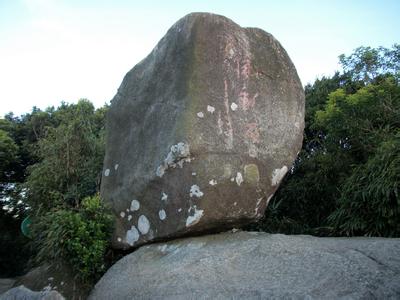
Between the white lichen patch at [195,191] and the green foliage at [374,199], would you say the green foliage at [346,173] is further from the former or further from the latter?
the white lichen patch at [195,191]

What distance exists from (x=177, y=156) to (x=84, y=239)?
1.74 m

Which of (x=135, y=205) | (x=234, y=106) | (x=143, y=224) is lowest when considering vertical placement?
(x=143, y=224)

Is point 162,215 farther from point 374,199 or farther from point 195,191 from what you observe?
point 374,199

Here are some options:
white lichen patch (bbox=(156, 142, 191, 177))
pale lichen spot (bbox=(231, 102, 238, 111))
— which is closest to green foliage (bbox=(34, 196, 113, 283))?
white lichen patch (bbox=(156, 142, 191, 177))

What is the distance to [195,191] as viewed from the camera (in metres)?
4.57

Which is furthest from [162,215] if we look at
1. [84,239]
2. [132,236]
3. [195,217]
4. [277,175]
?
[277,175]

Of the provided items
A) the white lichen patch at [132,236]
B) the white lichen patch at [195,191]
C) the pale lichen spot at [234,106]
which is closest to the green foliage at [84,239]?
the white lichen patch at [132,236]

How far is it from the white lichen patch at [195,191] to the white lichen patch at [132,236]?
106 centimetres

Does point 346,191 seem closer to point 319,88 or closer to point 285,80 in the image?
point 285,80

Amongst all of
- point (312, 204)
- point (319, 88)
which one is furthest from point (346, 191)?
point (319, 88)

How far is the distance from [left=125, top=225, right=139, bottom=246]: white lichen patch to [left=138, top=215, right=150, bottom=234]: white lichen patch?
95 mm

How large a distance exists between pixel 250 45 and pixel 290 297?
137 inches

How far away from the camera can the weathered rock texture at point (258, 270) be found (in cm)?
302

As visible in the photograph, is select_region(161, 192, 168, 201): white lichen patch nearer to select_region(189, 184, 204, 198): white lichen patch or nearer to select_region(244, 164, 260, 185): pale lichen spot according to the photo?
select_region(189, 184, 204, 198): white lichen patch
